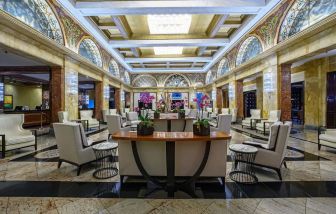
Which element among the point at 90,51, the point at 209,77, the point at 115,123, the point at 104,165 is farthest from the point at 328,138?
the point at 209,77

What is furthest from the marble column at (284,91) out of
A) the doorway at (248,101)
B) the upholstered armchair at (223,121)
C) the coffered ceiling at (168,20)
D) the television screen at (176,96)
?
the television screen at (176,96)

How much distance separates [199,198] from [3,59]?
30.7 feet

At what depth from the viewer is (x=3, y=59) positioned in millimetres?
7078

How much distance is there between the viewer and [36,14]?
5418mm

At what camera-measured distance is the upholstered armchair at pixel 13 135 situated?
13.6 feet

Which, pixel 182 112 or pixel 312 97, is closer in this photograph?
pixel 182 112

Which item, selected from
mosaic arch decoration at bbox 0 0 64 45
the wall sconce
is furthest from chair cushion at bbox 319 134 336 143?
mosaic arch decoration at bbox 0 0 64 45

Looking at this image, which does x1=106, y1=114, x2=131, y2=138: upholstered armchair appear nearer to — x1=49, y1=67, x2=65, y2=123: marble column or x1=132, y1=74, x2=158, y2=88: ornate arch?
x1=49, y1=67, x2=65, y2=123: marble column

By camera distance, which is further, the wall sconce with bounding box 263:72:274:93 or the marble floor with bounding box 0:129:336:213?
the wall sconce with bounding box 263:72:274:93

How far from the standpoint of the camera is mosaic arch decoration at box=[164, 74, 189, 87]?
1866 centimetres

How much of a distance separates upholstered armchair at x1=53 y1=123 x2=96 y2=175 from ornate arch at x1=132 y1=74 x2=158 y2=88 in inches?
614

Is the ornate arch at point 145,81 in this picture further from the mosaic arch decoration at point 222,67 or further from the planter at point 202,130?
the planter at point 202,130

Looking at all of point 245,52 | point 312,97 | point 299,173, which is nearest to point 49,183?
point 299,173

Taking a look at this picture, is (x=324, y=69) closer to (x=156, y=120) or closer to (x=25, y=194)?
(x=156, y=120)
